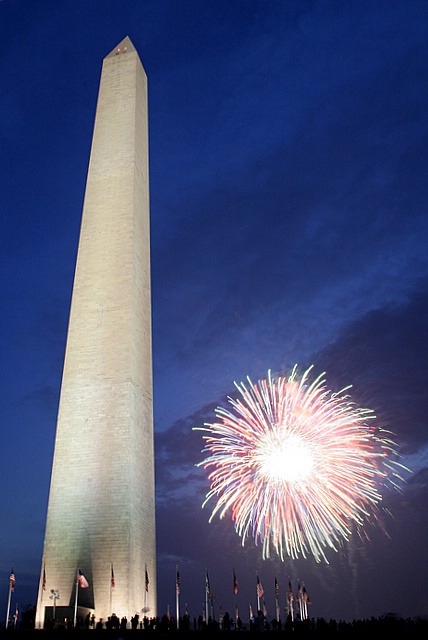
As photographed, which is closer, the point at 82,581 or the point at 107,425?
the point at 82,581

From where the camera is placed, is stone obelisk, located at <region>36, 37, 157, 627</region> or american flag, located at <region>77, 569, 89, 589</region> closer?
american flag, located at <region>77, 569, 89, 589</region>

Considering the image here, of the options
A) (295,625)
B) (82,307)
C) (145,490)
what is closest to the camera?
(295,625)

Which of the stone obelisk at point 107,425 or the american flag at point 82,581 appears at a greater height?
the stone obelisk at point 107,425

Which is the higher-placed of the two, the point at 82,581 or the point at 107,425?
the point at 107,425

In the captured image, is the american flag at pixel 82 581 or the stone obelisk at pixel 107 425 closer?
the american flag at pixel 82 581

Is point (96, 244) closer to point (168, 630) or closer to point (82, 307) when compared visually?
point (82, 307)

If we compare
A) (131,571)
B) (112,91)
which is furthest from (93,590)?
(112,91)

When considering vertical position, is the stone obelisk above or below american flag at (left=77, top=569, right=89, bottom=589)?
above

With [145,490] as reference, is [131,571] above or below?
below
